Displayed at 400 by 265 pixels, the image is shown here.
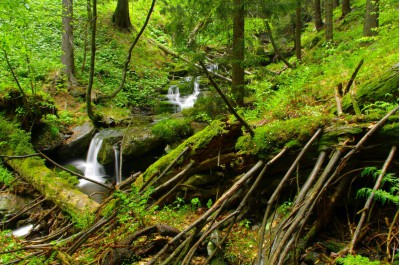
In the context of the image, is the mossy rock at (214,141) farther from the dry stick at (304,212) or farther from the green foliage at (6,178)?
the green foliage at (6,178)

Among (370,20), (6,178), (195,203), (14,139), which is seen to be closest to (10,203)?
(6,178)

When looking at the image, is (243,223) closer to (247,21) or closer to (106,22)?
(247,21)

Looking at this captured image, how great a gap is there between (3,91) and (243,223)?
9221 mm

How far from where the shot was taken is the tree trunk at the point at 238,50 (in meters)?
8.57

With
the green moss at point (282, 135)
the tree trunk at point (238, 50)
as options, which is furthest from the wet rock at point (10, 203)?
the tree trunk at point (238, 50)

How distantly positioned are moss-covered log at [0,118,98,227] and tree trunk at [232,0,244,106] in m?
5.35

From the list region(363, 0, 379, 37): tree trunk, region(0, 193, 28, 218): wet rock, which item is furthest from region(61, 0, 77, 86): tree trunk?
region(363, 0, 379, 37): tree trunk

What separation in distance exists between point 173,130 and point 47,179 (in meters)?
4.02

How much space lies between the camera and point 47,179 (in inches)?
275

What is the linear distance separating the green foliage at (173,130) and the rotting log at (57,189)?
141 inches

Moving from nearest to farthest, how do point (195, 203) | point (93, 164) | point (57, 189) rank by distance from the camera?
point (195, 203) → point (57, 189) → point (93, 164)

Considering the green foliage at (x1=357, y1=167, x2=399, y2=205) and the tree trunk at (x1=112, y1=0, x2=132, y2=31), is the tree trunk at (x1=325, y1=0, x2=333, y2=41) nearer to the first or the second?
the green foliage at (x1=357, y1=167, x2=399, y2=205)

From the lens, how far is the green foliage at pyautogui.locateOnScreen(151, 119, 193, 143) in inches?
379

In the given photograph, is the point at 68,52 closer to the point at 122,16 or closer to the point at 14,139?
the point at 122,16
